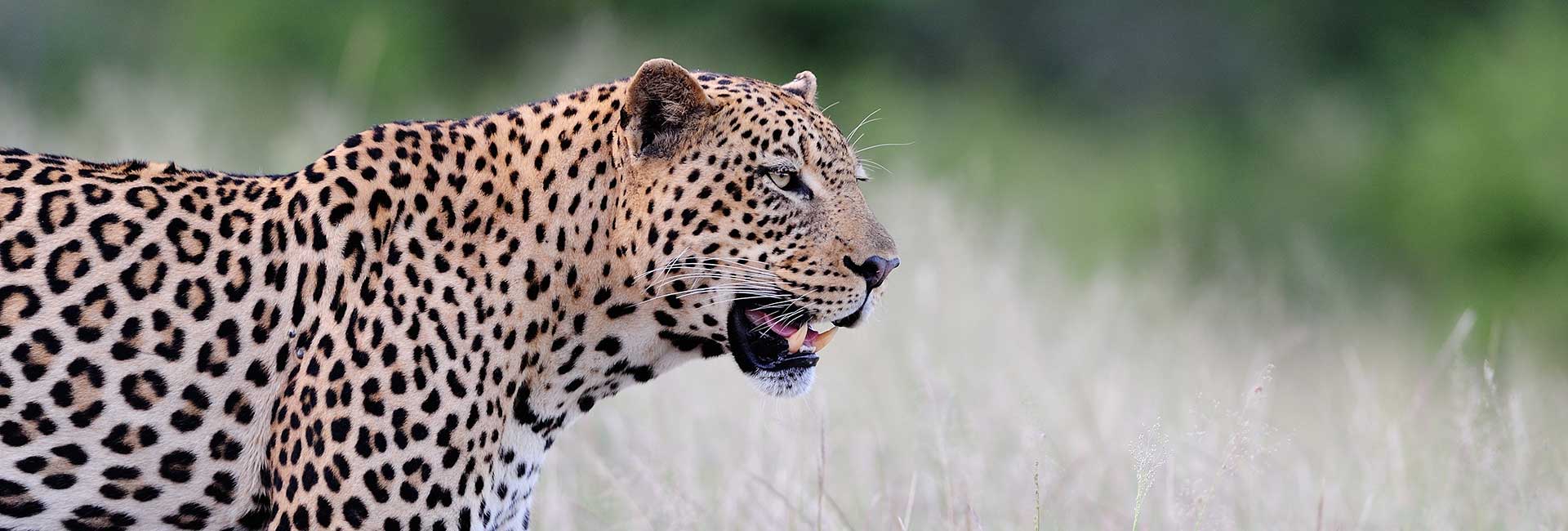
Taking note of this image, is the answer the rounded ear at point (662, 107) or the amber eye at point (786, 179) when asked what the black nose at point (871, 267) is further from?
the rounded ear at point (662, 107)

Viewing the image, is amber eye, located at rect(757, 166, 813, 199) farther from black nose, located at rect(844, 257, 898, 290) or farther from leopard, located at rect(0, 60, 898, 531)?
black nose, located at rect(844, 257, 898, 290)

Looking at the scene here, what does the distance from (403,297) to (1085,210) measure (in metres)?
16.6

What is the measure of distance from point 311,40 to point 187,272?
1659cm

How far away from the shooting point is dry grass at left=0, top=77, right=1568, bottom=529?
20.6 feet

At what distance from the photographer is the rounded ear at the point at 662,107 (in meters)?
4.62

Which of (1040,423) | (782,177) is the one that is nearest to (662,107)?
(782,177)

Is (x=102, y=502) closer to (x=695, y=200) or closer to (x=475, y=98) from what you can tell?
(x=695, y=200)

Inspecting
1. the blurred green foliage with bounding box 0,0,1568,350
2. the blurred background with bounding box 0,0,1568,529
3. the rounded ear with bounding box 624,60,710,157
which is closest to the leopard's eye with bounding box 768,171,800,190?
the rounded ear with bounding box 624,60,710,157

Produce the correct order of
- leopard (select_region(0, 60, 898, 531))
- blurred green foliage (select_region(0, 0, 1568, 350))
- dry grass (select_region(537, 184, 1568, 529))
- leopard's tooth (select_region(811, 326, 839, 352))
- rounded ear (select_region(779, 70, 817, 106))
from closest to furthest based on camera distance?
1. leopard (select_region(0, 60, 898, 531))
2. leopard's tooth (select_region(811, 326, 839, 352))
3. rounded ear (select_region(779, 70, 817, 106))
4. dry grass (select_region(537, 184, 1568, 529))
5. blurred green foliage (select_region(0, 0, 1568, 350))

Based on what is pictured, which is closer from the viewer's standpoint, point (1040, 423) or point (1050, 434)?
point (1040, 423)

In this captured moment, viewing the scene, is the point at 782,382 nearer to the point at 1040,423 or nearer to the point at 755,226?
the point at 755,226

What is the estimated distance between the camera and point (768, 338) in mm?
4906

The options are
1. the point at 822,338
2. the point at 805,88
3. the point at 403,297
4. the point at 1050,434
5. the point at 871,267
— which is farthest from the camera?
the point at 1050,434

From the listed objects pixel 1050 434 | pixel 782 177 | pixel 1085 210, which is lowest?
pixel 1085 210
